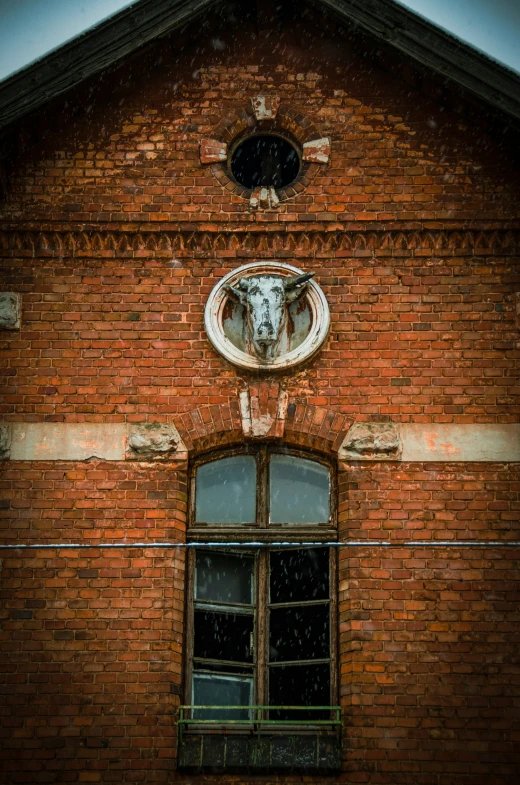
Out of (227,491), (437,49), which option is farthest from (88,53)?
(227,491)

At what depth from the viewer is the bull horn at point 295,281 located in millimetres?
9172

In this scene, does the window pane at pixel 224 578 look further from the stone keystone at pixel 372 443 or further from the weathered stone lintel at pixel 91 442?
the stone keystone at pixel 372 443

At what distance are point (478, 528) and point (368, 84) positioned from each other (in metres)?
3.96

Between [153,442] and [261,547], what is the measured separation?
1.17m

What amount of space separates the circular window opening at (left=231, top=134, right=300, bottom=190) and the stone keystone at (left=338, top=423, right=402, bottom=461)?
2.37 m

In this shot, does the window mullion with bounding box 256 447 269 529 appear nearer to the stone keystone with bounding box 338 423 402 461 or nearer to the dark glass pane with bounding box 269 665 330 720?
the stone keystone with bounding box 338 423 402 461

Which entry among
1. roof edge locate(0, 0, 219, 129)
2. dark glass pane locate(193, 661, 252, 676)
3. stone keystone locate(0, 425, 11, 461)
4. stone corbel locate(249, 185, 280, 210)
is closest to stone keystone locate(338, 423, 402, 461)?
dark glass pane locate(193, 661, 252, 676)

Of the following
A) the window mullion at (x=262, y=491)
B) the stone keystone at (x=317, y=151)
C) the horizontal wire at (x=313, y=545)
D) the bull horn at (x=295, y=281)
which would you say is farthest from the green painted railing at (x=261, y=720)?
the stone keystone at (x=317, y=151)

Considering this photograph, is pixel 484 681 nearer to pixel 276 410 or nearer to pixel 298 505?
pixel 298 505

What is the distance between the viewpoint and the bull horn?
9172 mm

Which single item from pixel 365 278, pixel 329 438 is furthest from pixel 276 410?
pixel 365 278

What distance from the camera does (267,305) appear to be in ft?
30.0

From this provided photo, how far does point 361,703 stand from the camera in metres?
8.22

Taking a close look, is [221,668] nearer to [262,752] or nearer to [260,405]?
[262,752]
